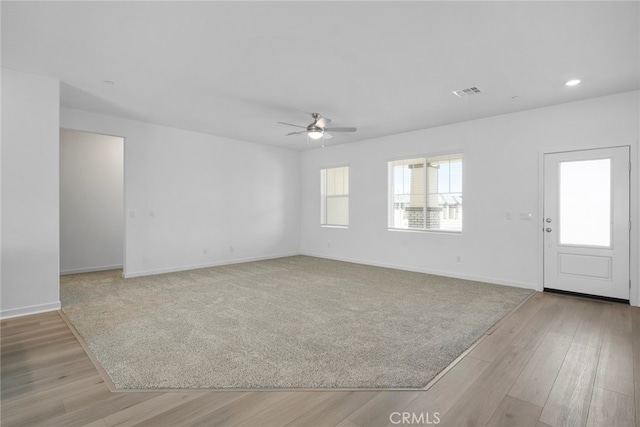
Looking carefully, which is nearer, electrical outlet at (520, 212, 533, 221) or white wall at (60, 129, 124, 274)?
electrical outlet at (520, 212, 533, 221)

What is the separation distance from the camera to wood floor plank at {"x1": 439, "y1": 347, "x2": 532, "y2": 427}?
180 cm

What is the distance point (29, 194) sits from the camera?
3586mm

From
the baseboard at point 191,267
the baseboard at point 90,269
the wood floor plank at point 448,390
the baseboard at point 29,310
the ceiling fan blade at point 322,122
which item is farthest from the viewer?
the baseboard at point 90,269

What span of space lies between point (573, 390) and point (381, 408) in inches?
53.6

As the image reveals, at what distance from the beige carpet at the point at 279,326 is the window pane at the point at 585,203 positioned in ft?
3.79

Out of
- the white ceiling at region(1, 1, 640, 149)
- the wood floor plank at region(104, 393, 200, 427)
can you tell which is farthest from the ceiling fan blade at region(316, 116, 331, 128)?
the wood floor plank at region(104, 393, 200, 427)

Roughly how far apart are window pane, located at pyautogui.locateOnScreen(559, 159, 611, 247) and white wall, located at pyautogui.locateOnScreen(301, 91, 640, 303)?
269 mm

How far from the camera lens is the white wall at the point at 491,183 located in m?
4.26

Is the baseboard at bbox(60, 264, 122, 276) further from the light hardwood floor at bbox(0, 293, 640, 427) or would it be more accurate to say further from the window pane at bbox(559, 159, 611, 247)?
the window pane at bbox(559, 159, 611, 247)

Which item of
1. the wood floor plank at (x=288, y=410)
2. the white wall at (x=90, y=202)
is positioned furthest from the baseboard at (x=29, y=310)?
the wood floor plank at (x=288, y=410)

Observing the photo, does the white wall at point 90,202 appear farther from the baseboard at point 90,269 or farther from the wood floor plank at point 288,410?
the wood floor plank at point 288,410

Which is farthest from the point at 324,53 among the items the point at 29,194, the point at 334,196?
the point at 334,196

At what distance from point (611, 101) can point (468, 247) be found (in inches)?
109

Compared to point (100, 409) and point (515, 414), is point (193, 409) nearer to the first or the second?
point (100, 409)
